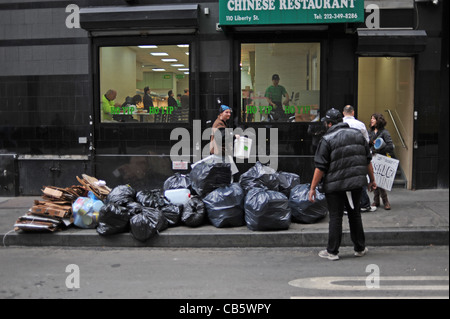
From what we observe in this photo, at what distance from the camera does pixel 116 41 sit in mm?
10164

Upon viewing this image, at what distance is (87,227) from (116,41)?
461cm

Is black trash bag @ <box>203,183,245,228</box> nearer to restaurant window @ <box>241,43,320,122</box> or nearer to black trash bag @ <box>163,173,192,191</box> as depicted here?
black trash bag @ <box>163,173,192,191</box>

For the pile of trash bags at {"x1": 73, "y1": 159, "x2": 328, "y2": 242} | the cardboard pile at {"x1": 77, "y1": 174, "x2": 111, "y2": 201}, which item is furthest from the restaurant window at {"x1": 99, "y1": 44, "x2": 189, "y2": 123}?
the pile of trash bags at {"x1": 73, "y1": 159, "x2": 328, "y2": 242}

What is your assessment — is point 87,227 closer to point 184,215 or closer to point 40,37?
point 184,215

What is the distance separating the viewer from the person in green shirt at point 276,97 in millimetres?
9992

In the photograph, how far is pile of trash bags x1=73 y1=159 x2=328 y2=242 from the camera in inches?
272

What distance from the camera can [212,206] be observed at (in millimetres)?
7215

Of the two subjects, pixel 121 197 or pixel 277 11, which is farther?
pixel 277 11

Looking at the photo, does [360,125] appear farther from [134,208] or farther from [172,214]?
[134,208]

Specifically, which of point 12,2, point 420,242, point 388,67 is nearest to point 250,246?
point 420,242

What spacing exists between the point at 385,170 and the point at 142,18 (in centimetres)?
564

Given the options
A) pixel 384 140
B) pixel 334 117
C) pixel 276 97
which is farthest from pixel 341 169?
pixel 276 97

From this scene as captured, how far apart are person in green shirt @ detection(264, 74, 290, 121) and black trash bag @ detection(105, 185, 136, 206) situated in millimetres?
3759

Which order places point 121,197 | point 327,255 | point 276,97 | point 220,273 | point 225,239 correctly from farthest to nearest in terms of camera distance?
point 276,97 → point 121,197 → point 225,239 → point 327,255 → point 220,273
